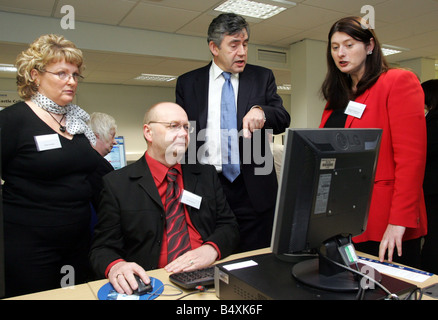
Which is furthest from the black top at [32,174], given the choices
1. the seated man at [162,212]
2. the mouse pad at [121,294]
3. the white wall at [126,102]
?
the white wall at [126,102]

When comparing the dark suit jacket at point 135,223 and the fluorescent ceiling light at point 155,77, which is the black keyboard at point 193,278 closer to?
the dark suit jacket at point 135,223

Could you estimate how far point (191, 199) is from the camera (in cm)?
158

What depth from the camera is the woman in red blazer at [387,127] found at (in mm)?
1334

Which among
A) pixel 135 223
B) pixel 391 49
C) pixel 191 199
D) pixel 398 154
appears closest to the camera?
pixel 398 154

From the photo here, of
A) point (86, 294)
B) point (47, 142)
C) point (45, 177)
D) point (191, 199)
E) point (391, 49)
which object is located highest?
point (391, 49)

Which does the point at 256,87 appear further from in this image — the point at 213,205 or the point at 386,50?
the point at 386,50

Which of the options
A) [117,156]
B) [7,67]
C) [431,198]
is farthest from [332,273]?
[7,67]

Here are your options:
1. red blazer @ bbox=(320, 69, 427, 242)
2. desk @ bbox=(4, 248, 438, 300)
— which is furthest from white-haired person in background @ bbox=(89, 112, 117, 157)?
red blazer @ bbox=(320, 69, 427, 242)

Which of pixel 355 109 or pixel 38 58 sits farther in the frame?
pixel 38 58

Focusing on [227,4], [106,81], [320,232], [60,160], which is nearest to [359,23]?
[320,232]

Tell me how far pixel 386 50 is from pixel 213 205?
22.1 ft

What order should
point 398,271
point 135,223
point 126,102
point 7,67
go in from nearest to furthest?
point 398,271, point 135,223, point 7,67, point 126,102

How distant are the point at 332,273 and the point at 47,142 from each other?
133cm

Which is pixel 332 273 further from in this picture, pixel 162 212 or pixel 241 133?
pixel 241 133
